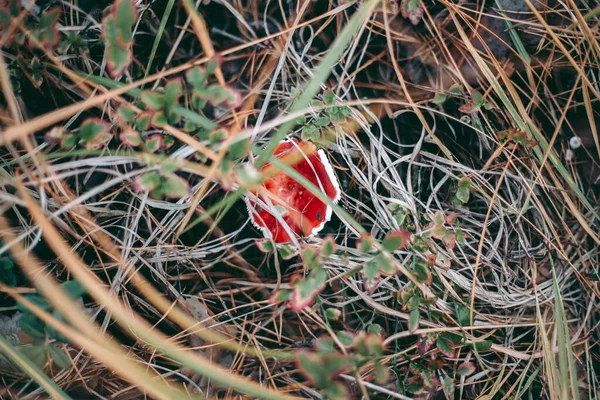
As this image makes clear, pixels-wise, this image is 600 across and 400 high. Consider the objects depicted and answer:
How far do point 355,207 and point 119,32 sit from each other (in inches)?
44.6

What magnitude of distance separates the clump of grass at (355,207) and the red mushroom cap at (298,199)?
7 centimetres

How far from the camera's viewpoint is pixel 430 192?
6.63ft

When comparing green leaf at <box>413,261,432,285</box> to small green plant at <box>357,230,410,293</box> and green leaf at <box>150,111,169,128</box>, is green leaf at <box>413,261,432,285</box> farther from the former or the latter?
green leaf at <box>150,111,169,128</box>

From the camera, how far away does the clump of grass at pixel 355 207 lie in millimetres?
1707

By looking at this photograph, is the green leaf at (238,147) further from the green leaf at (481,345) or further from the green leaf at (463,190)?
the green leaf at (481,345)

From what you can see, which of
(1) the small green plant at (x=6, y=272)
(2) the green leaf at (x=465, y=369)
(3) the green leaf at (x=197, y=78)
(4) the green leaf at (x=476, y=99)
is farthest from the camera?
(4) the green leaf at (x=476, y=99)

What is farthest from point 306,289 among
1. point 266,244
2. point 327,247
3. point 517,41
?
point 517,41

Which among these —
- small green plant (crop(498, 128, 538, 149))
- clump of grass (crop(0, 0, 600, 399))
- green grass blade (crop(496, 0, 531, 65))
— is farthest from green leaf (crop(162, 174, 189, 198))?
green grass blade (crop(496, 0, 531, 65))

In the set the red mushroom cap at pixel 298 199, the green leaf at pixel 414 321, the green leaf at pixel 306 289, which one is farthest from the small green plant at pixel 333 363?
the red mushroom cap at pixel 298 199

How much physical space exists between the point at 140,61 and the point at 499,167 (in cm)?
168

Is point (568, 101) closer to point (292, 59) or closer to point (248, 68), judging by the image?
point (292, 59)

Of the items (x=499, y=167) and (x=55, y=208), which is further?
(x=499, y=167)

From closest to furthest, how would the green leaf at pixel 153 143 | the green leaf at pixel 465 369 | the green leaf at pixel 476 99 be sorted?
the green leaf at pixel 153 143, the green leaf at pixel 465 369, the green leaf at pixel 476 99

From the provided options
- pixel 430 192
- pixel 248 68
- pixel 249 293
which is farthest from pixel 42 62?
pixel 430 192
